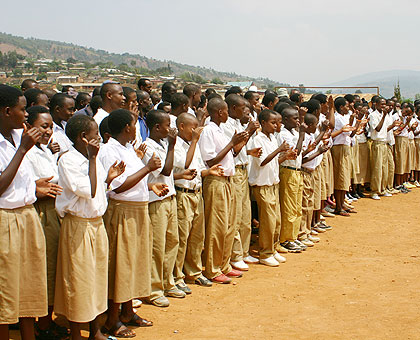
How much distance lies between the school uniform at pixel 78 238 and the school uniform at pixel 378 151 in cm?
909

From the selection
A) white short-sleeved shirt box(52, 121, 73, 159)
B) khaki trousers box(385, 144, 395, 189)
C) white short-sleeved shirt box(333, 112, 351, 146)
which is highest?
white short-sleeved shirt box(52, 121, 73, 159)

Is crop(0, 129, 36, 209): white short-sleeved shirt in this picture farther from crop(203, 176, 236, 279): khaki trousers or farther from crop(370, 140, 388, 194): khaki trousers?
crop(370, 140, 388, 194): khaki trousers

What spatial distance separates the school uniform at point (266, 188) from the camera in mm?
7324

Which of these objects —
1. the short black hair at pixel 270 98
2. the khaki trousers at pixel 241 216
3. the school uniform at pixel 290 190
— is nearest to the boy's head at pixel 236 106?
the khaki trousers at pixel 241 216

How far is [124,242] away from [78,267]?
0.62 metres

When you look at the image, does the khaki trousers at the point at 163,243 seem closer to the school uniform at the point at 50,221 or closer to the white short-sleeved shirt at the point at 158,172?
the white short-sleeved shirt at the point at 158,172

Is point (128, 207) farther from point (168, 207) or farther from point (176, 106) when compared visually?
point (176, 106)

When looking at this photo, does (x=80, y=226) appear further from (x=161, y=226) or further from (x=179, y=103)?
(x=179, y=103)

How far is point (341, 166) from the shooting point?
10555 millimetres

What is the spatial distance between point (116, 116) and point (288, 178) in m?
3.57

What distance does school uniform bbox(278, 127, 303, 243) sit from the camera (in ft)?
25.6

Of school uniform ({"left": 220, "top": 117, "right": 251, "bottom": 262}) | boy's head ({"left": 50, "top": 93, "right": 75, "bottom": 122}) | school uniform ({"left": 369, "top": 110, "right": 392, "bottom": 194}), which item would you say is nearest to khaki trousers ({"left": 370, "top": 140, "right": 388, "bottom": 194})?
school uniform ({"left": 369, "top": 110, "right": 392, "bottom": 194})

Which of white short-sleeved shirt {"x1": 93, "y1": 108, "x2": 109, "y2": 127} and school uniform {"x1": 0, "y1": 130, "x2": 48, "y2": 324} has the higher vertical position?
white short-sleeved shirt {"x1": 93, "y1": 108, "x2": 109, "y2": 127}

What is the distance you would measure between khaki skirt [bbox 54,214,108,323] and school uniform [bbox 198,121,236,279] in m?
2.26
